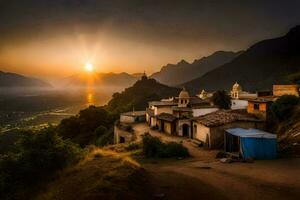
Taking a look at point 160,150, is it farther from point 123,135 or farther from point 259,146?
point 123,135

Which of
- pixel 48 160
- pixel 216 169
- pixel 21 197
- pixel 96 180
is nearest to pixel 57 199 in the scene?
pixel 96 180

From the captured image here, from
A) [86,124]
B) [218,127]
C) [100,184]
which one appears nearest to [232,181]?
[100,184]

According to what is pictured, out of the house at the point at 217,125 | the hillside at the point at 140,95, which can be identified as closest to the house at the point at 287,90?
the house at the point at 217,125

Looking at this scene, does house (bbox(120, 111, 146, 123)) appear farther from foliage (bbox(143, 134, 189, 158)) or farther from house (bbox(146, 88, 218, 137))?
foliage (bbox(143, 134, 189, 158))

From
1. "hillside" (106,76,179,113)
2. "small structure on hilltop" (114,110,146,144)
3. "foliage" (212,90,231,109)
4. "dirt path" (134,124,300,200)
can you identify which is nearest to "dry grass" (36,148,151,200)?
"dirt path" (134,124,300,200)

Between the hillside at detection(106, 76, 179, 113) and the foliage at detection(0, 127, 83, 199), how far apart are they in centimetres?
6351

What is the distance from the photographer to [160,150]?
20875mm

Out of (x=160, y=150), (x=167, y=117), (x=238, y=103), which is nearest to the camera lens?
(x=160, y=150)

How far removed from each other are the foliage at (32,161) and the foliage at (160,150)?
6.48 meters

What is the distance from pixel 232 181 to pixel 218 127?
498 inches

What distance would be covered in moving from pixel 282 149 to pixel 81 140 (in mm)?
40588

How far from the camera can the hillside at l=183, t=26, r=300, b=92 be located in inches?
4897

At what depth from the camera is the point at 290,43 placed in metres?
142

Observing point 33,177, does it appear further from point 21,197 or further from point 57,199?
point 57,199
